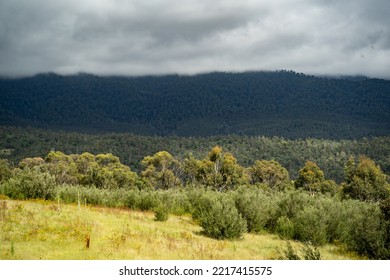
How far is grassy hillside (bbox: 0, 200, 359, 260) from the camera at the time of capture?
1295 centimetres

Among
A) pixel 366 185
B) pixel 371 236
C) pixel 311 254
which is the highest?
pixel 311 254

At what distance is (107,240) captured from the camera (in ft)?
48.4

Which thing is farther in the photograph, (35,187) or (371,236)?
(35,187)

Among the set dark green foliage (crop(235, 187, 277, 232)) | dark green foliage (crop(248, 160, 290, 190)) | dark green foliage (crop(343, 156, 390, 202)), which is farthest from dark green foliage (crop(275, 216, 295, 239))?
dark green foliage (crop(248, 160, 290, 190))

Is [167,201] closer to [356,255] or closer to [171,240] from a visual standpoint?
[171,240]

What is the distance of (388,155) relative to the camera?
156000 mm

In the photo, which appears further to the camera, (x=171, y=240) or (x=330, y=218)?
(x=330, y=218)

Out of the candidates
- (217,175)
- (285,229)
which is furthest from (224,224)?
(217,175)

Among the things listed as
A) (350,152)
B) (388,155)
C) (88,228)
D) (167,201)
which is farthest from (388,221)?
(350,152)

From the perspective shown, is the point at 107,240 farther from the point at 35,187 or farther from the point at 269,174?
the point at 269,174

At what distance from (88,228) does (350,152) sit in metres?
181

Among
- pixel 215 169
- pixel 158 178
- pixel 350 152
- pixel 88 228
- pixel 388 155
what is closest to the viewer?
pixel 88 228

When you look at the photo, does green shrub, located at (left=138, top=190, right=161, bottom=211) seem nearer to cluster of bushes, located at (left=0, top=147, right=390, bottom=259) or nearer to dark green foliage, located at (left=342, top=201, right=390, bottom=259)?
cluster of bushes, located at (left=0, top=147, right=390, bottom=259)
